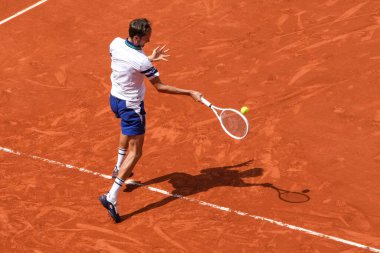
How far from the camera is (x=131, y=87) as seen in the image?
929cm

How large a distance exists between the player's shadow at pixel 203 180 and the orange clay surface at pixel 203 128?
0.09 feet

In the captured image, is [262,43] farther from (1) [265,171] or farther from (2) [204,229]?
(2) [204,229]

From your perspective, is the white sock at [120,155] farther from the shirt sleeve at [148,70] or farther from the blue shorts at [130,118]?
the shirt sleeve at [148,70]

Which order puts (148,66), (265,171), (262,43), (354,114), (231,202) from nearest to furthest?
(148,66) < (231,202) < (265,171) < (354,114) < (262,43)

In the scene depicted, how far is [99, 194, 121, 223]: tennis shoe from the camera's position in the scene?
9.31 m

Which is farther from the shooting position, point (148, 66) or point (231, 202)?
point (231, 202)

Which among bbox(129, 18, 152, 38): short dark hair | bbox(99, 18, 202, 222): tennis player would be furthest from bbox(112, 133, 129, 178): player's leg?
bbox(129, 18, 152, 38): short dark hair

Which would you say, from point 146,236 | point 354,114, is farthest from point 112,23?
point 146,236

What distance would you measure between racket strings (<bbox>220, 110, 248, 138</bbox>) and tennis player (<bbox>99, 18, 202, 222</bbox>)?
0.63 meters

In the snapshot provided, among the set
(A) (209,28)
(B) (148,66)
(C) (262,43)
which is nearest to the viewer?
(B) (148,66)

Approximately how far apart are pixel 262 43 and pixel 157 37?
7.65 feet

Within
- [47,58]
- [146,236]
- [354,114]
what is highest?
[47,58]

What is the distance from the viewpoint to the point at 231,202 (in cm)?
970

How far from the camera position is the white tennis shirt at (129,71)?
29.7 ft
